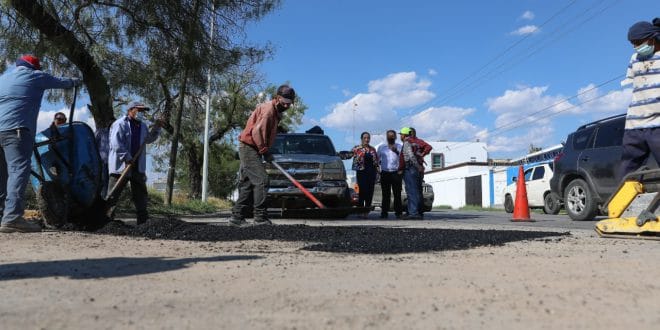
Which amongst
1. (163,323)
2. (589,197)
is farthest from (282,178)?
(163,323)

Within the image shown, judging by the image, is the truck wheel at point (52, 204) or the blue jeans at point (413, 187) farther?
the blue jeans at point (413, 187)

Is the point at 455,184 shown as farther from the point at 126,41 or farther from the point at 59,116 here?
the point at 59,116

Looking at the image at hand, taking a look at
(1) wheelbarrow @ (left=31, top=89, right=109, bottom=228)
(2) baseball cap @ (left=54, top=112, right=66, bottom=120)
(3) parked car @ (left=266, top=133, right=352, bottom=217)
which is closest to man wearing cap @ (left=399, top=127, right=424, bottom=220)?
(3) parked car @ (left=266, top=133, right=352, bottom=217)

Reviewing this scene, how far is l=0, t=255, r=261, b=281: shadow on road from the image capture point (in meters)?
3.51

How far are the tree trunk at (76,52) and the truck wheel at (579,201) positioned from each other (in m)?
9.46

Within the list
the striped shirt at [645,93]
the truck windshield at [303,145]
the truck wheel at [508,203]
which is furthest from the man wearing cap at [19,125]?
the truck wheel at [508,203]

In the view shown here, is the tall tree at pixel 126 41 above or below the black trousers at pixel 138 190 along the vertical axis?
above

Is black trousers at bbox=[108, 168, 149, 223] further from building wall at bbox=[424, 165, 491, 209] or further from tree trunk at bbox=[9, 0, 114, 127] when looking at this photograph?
building wall at bbox=[424, 165, 491, 209]

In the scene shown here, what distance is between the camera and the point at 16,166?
19.9 feet

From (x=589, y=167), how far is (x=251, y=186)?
6.57 metres

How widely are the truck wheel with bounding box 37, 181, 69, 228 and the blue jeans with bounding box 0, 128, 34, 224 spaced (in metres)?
0.46

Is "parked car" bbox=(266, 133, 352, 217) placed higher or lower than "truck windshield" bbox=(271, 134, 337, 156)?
lower

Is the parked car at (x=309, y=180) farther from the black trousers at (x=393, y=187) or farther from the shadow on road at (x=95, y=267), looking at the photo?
the shadow on road at (x=95, y=267)

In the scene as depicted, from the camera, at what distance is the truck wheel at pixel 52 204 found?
6.55m
